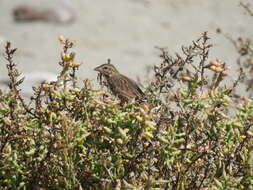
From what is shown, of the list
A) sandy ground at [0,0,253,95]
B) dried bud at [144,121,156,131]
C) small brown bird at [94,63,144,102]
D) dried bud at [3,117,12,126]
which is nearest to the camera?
dried bud at [144,121,156,131]

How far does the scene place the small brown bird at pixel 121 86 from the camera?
4732 mm

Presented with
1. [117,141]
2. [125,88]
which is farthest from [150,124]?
[125,88]

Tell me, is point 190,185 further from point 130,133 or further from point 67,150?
point 67,150

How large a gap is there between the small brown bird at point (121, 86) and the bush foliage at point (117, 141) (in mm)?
1601

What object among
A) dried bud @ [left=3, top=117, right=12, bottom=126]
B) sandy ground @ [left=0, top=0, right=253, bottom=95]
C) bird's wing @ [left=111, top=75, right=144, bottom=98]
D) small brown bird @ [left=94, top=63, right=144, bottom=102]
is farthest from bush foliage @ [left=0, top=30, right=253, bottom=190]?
sandy ground @ [left=0, top=0, right=253, bottom=95]

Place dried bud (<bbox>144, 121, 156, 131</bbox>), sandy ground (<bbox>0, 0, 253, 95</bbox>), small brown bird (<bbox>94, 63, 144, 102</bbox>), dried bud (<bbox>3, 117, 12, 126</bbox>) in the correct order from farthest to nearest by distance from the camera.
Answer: sandy ground (<bbox>0, 0, 253, 95</bbox>) → small brown bird (<bbox>94, 63, 144, 102</bbox>) → dried bud (<bbox>3, 117, 12, 126</bbox>) → dried bud (<bbox>144, 121, 156, 131</bbox>)

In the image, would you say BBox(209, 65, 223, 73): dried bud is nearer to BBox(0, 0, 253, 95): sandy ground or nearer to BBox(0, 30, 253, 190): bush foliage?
BBox(0, 30, 253, 190): bush foliage

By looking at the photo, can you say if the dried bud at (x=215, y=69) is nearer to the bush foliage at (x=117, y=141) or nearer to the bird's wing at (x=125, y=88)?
the bush foliage at (x=117, y=141)

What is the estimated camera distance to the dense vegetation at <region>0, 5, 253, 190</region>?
2713 millimetres

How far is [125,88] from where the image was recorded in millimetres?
5004

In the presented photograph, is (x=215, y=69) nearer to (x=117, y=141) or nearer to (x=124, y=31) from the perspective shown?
(x=117, y=141)

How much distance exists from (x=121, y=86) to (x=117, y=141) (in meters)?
2.46

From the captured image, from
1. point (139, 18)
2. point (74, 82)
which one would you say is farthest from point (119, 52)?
point (74, 82)

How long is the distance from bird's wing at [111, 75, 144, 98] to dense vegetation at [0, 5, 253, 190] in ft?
5.65
